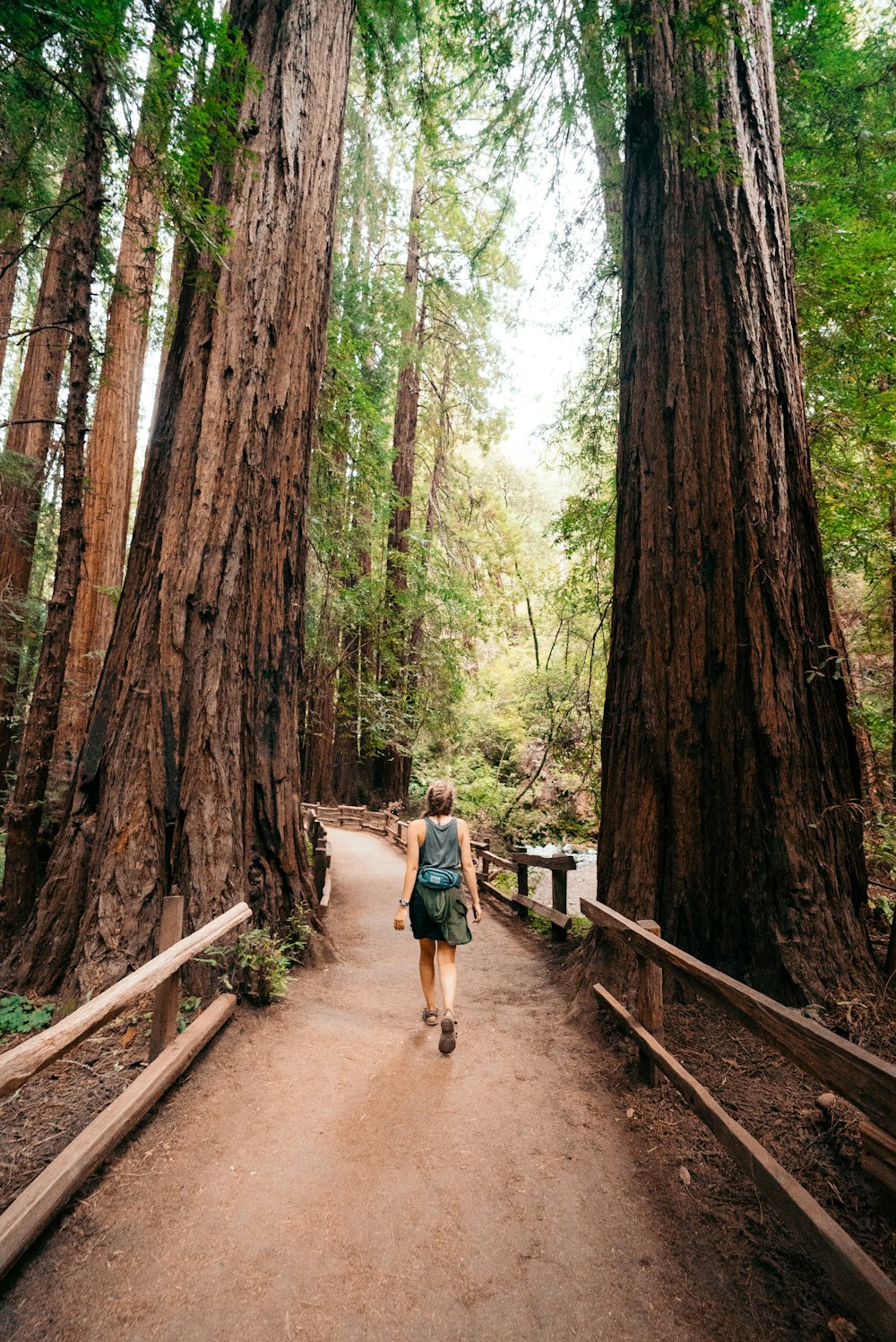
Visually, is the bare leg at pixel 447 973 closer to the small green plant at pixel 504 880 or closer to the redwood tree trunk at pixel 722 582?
the redwood tree trunk at pixel 722 582

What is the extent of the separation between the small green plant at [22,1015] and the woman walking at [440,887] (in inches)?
89.6

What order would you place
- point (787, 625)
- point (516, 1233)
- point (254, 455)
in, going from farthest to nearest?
point (254, 455) → point (787, 625) → point (516, 1233)

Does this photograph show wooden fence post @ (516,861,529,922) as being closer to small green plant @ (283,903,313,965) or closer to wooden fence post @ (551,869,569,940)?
wooden fence post @ (551,869,569,940)

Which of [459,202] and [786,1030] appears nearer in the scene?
[786,1030]

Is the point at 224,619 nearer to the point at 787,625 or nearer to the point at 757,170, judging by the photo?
the point at 787,625

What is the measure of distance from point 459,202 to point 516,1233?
11.1 meters

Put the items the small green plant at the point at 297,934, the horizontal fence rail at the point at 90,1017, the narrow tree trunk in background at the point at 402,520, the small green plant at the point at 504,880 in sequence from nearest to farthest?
the horizontal fence rail at the point at 90,1017 < the small green plant at the point at 297,934 < the small green plant at the point at 504,880 < the narrow tree trunk in background at the point at 402,520

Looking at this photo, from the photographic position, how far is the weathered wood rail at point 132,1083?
2.09m

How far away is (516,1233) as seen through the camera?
8.08 ft


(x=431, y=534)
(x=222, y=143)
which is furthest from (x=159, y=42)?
(x=431, y=534)

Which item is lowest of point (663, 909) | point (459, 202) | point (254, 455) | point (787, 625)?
point (663, 909)

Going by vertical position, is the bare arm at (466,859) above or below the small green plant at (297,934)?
above

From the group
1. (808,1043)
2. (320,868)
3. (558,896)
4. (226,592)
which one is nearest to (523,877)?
(558,896)

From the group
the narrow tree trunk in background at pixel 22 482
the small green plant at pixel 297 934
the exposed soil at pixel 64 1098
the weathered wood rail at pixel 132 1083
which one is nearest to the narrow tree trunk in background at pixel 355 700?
the narrow tree trunk in background at pixel 22 482
